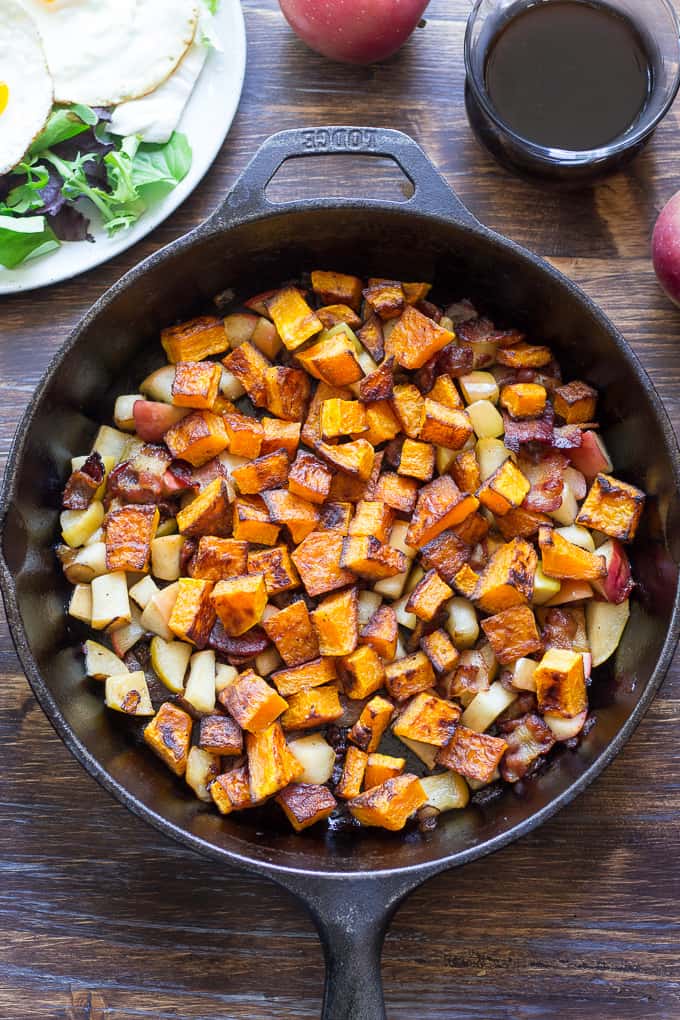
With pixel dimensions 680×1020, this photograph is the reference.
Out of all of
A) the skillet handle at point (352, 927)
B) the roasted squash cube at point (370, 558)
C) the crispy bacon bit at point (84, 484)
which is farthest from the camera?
the crispy bacon bit at point (84, 484)

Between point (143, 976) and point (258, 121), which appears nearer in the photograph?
point (143, 976)

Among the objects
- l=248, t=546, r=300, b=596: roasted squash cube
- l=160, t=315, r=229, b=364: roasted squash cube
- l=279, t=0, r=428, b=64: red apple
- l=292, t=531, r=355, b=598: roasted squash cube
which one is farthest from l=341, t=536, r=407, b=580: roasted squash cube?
l=279, t=0, r=428, b=64: red apple

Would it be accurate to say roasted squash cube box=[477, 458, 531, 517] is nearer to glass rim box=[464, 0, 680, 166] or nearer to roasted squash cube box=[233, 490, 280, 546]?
roasted squash cube box=[233, 490, 280, 546]

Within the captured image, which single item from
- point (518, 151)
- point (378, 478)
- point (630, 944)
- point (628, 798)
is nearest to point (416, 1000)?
point (630, 944)

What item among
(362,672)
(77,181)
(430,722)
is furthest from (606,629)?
(77,181)

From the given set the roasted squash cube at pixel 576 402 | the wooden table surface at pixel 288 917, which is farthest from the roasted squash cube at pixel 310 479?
the wooden table surface at pixel 288 917

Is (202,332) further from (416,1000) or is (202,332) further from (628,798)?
(416,1000)

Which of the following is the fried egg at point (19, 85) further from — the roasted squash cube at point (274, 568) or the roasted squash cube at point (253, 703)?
the roasted squash cube at point (253, 703)
